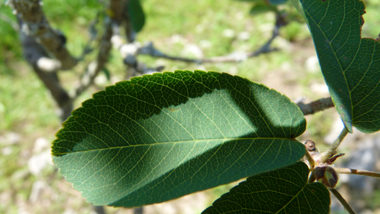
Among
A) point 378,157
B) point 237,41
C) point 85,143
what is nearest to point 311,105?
point 85,143

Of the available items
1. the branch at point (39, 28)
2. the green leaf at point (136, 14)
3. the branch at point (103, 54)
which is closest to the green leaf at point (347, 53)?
the branch at point (39, 28)

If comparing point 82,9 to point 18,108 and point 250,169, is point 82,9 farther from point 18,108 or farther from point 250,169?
point 250,169

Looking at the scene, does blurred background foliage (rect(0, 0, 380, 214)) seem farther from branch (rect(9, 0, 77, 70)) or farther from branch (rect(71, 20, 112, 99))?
branch (rect(9, 0, 77, 70))

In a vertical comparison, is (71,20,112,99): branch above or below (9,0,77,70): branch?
below

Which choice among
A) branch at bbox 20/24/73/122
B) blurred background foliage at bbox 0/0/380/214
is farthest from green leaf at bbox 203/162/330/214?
blurred background foliage at bbox 0/0/380/214

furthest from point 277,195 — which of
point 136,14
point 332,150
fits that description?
point 136,14

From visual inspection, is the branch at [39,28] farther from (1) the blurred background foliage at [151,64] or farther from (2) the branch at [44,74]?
(1) the blurred background foliage at [151,64]
